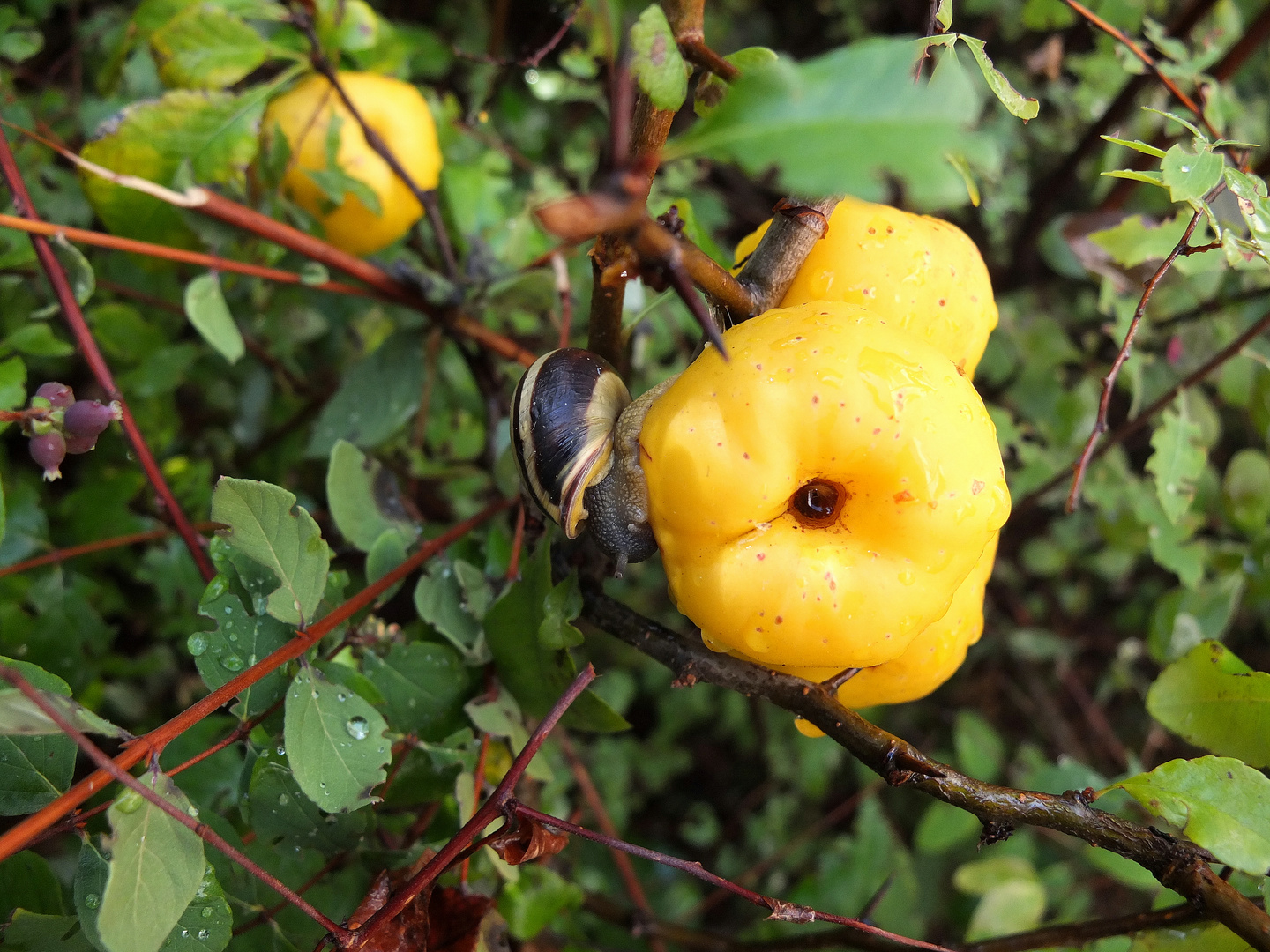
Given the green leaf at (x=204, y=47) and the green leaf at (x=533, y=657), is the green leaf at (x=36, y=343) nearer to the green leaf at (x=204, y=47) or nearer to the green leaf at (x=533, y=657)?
the green leaf at (x=204, y=47)

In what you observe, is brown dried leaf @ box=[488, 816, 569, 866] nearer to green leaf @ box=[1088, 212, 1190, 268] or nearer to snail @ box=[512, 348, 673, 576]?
snail @ box=[512, 348, 673, 576]

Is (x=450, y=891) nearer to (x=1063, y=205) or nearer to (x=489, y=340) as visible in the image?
(x=489, y=340)

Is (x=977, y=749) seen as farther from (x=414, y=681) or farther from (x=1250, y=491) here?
(x=414, y=681)

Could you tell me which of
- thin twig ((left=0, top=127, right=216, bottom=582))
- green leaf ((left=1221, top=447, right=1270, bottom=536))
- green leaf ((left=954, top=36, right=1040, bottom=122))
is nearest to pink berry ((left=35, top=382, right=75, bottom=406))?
thin twig ((left=0, top=127, right=216, bottom=582))

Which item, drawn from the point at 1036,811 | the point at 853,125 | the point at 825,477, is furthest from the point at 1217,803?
the point at 853,125

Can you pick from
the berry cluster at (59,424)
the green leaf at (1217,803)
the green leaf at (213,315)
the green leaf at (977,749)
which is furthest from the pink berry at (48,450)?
the green leaf at (977,749)

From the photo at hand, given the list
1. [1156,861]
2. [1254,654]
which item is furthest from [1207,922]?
[1254,654]
